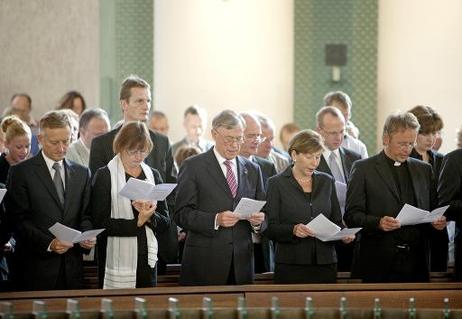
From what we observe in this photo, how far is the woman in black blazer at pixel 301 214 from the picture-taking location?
23.9ft

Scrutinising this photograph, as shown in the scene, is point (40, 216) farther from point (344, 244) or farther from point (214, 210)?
point (344, 244)

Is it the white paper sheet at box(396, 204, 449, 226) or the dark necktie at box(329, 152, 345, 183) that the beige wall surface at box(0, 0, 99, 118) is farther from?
the white paper sheet at box(396, 204, 449, 226)

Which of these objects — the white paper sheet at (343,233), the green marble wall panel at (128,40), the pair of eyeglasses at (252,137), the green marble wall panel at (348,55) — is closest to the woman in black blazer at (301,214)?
the white paper sheet at (343,233)

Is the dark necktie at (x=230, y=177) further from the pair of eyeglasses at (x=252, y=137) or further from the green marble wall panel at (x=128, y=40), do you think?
the green marble wall panel at (x=128, y=40)

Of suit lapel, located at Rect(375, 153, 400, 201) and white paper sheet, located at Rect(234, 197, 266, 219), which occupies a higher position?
suit lapel, located at Rect(375, 153, 400, 201)

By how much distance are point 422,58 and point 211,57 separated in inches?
90.8

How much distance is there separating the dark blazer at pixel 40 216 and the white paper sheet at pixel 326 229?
1385 mm

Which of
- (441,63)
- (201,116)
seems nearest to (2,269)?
(201,116)

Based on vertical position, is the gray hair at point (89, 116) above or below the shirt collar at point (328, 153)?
above

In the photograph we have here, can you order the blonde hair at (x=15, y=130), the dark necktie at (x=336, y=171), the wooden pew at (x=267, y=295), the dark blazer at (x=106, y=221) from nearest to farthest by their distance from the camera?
1. the wooden pew at (x=267, y=295)
2. the dark blazer at (x=106, y=221)
3. the blonde hair at (x=15, y=130)
4. the dark necktie at (x=336, y=171)

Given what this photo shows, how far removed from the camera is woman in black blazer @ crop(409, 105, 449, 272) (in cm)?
834

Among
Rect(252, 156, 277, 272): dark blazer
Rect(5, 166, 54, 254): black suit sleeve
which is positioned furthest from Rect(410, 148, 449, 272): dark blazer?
Rect(5, 166, 54, 254): black suit sleeve

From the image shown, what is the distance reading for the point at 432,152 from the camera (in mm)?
8609

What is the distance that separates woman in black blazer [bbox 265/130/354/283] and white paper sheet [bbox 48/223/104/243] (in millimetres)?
1155
